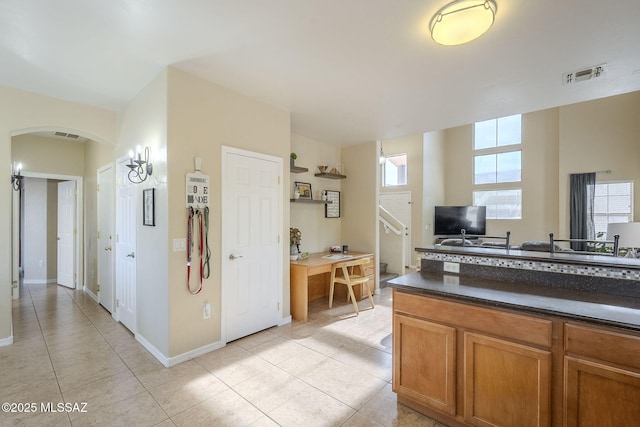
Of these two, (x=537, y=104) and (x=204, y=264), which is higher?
(x=537, y=104)

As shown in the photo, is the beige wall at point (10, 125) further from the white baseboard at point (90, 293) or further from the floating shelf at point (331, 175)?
the floating shelf at point (331, 175)

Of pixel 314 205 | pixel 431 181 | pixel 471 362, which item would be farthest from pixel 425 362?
pixel 431 181

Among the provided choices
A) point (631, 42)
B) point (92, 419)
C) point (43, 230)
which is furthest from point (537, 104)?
point (43, 230)

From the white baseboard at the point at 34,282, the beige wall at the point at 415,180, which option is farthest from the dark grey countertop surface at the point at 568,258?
the white baseboard at the point at 34,282

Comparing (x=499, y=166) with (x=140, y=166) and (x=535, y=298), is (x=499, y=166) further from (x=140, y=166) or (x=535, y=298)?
(x=140, y=166)

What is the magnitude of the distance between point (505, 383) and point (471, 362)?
0.61ft

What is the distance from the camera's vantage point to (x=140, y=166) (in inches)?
115

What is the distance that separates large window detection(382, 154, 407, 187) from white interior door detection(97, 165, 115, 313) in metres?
6.88

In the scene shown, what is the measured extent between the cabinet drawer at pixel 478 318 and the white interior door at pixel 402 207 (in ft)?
20.4

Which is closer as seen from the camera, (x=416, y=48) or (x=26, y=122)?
(x=416, y=48)

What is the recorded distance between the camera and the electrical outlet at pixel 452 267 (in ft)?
7.54

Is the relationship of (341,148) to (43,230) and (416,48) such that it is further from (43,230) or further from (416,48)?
(43,230)

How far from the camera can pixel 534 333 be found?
151cm

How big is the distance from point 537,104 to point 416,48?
2.12 metres
